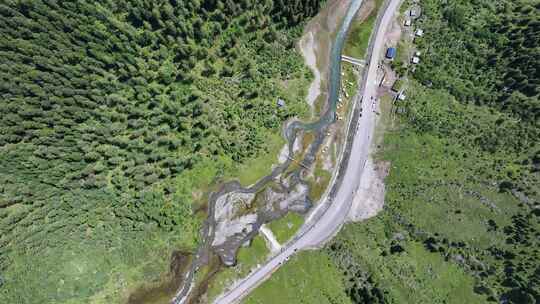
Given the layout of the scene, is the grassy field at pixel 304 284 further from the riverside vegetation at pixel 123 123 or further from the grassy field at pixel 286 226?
the riverside vegetation at pixel 123 123

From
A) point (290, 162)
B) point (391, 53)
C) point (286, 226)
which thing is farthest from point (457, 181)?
point (286, 226)

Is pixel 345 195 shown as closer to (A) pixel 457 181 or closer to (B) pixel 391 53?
(A) pixel 457 181

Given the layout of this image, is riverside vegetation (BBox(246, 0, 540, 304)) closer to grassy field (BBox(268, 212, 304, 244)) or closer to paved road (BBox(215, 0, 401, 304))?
paved road (BBox(215, 0, 401, 304))

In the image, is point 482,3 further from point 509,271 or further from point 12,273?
point 12,273

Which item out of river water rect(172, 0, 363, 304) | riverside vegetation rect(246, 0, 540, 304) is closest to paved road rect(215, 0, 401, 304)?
riverside vegetation rect(246, 0, 540, 304)

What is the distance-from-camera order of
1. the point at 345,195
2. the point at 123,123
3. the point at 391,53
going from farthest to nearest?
the point at 391,53, the point at 345,195, the point at 123,123
